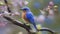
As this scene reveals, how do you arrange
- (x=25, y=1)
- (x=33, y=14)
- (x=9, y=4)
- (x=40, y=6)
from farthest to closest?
(x=40, y=6)
(x=33, y=14)
(x=25, y=1)
(x=9, y=4)

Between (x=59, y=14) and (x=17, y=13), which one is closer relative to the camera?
(x=17, y=13)

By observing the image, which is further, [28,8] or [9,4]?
[28,8]

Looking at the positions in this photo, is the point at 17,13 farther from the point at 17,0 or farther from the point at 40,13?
the point at 40,13

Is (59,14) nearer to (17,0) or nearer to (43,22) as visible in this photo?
(43,22)

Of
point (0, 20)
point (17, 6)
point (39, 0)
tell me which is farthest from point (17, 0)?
point (39, 0)

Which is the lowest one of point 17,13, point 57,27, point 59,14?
point 57,27

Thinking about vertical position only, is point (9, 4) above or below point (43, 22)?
above

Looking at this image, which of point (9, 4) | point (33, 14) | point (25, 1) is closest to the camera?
point (9, 4)

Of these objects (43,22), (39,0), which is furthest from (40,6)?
(43,22)

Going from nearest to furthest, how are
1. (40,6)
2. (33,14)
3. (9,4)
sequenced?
(9,4) → (33,14) → (40,6)
